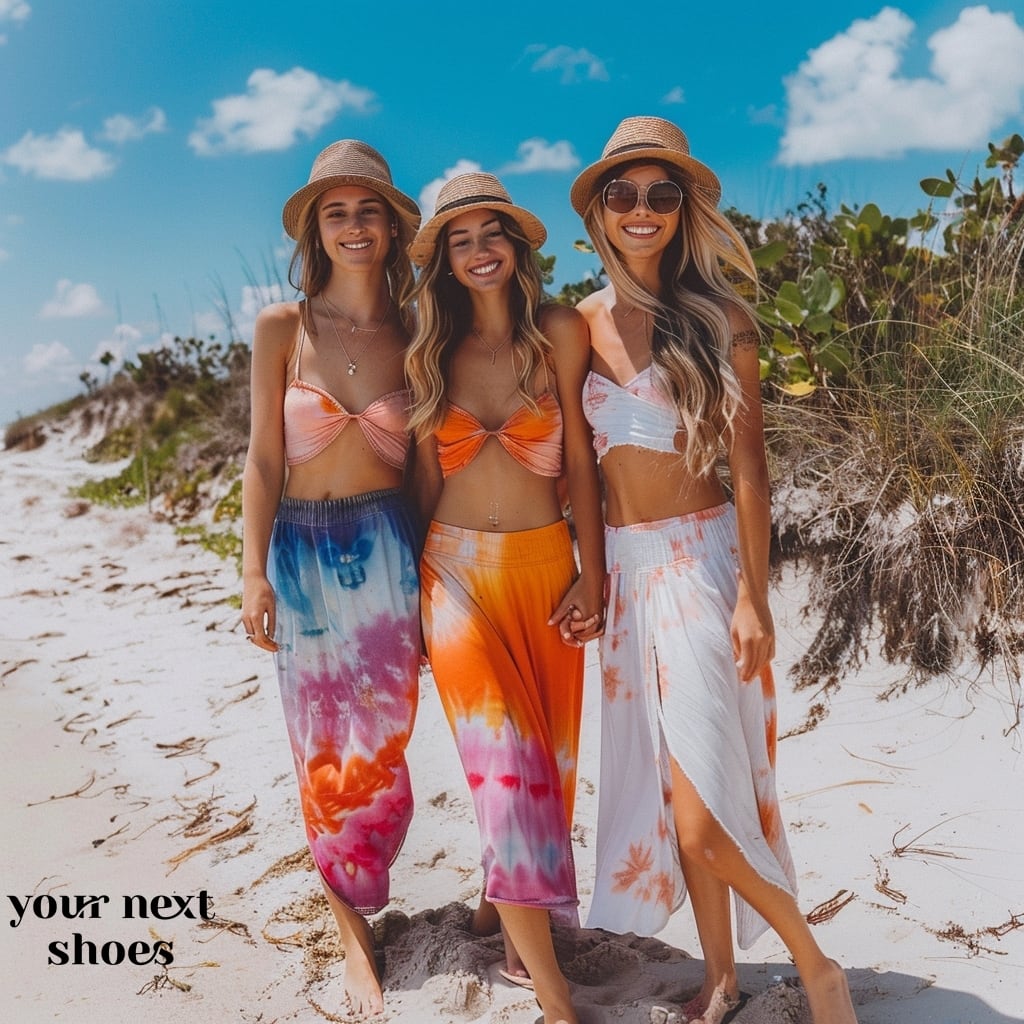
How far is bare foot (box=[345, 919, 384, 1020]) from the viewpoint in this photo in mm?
3139

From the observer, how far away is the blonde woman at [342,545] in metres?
3.23

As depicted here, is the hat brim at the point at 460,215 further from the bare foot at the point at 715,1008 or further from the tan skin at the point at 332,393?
the bare foot at the point at 715,1008

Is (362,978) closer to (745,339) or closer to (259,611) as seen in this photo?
(259,611)

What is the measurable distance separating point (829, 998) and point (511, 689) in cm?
111

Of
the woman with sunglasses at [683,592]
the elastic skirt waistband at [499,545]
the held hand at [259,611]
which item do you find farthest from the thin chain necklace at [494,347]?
the held hand at [259,611]

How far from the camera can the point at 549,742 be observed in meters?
→ 3.03

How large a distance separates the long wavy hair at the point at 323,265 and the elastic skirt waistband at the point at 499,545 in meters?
0.78

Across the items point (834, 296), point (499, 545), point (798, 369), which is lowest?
point (499, 545)

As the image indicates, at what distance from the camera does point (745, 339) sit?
2.83 metres

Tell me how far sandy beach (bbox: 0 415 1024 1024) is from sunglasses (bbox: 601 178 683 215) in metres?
2.14

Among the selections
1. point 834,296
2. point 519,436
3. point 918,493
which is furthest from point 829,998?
point 834,296

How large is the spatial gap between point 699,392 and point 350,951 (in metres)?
2.06

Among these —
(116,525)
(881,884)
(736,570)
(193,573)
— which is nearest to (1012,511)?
(881,884)

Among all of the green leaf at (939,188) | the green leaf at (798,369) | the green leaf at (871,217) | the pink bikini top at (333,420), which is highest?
the green leaf at (939,188)
